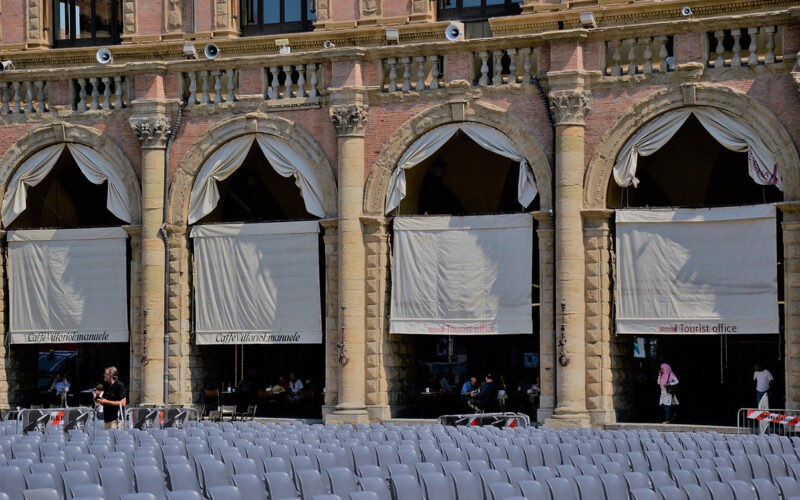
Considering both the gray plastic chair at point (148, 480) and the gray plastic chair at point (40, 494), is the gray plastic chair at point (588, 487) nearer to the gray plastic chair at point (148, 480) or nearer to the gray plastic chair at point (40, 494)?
the gray plastic chair at point (148, 480)

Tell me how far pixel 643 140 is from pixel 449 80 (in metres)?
4.79

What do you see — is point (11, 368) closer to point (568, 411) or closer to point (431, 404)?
point (431, 404)

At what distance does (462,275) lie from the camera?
31906 millimetres

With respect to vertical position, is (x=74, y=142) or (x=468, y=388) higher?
(x=74, y=142)

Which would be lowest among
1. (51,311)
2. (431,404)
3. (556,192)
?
(431,404)

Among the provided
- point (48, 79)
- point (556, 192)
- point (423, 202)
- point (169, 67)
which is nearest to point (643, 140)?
point (556, 192)

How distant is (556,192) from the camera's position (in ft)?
101

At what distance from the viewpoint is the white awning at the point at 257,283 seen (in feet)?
108

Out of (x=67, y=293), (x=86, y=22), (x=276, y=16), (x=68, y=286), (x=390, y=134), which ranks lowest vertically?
(x=67, y=293)

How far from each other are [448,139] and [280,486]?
17919 mm

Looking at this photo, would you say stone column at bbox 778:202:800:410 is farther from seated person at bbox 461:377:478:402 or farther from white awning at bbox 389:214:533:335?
seated person at bbox 461:377:478:402

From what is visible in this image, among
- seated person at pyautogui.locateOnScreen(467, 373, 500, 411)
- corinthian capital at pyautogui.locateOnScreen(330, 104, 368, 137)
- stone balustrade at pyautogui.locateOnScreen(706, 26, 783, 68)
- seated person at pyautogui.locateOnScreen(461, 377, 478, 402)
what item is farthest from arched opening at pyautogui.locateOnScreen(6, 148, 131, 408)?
stone balustrade at pyautogui.locateOnScreen(706, 26, 783, 68)

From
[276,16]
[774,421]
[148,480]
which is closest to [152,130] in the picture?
[276,16]

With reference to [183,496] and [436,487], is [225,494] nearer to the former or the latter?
[183,496]
